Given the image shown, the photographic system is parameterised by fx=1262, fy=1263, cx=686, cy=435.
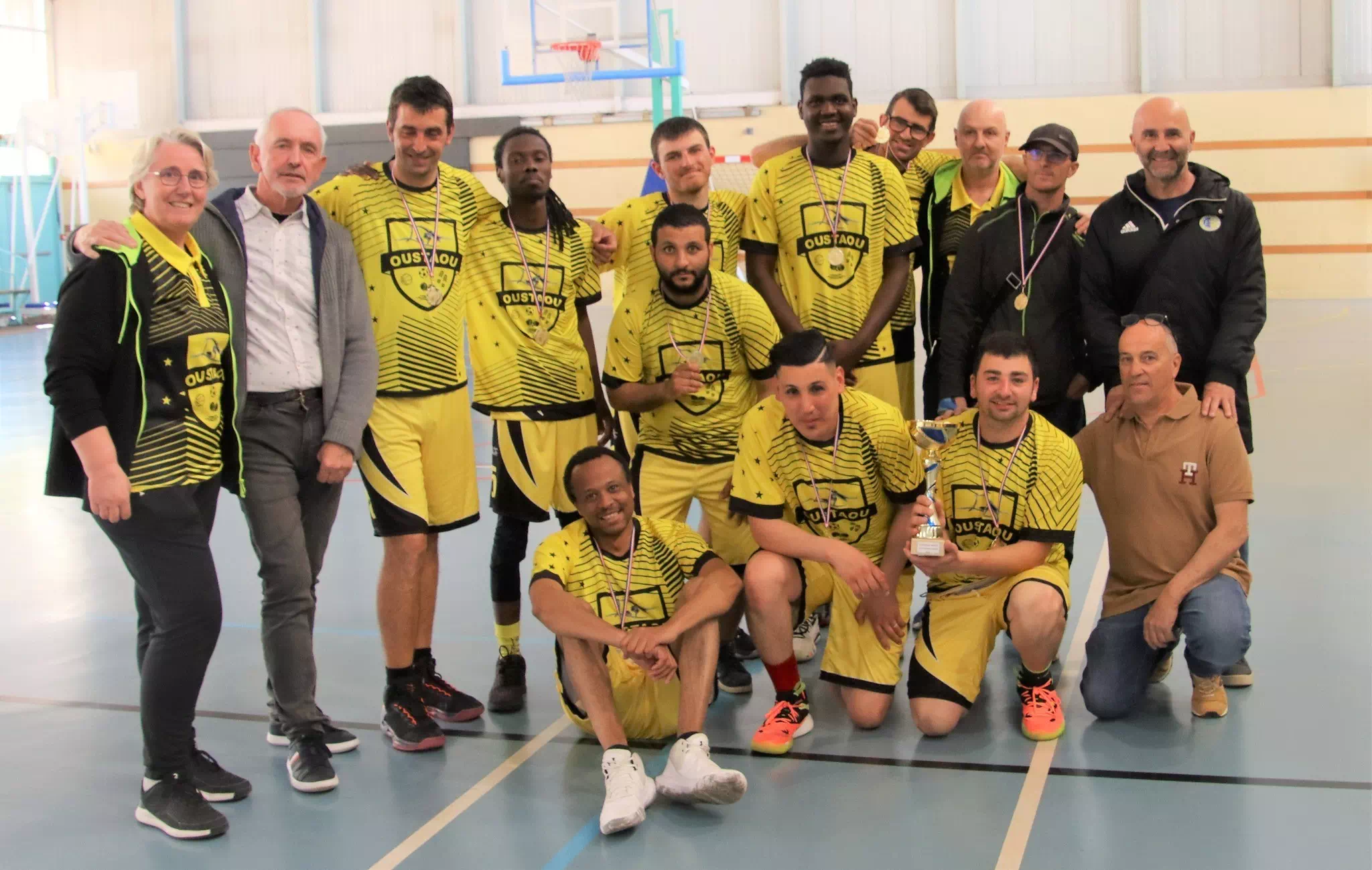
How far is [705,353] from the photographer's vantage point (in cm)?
424

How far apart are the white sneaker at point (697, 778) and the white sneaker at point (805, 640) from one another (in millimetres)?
1255

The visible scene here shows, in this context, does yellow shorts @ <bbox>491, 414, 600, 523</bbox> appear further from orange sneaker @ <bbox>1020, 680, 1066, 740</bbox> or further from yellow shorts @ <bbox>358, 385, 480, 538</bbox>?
orange sneaker @ <bbox>1020, 680, 1066, 740</bbox>

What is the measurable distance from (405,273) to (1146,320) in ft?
7.57

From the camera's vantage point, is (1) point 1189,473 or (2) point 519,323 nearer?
(1) point 1189,473

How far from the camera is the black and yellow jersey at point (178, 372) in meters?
3.12

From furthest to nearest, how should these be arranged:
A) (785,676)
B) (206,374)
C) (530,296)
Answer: (530,296) → (785,676) → (206,374)

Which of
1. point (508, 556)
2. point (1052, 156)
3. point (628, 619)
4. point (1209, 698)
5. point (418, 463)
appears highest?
point (1052, 156)

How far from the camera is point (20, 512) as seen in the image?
7.31m

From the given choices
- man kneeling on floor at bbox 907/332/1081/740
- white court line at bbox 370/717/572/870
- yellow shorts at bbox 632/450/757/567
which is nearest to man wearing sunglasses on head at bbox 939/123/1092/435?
man kneeling on floor at bbox 907/332/1081/740

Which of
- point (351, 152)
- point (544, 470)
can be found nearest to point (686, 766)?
point (544, 470)

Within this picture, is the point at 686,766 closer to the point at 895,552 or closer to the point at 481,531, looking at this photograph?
the point at 895,552

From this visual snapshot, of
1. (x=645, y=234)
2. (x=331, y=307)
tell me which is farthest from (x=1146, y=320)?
(x=331, y=307)

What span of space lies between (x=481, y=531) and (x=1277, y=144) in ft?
52.7

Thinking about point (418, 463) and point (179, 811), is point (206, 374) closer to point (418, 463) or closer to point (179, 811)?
point (418, 463)
